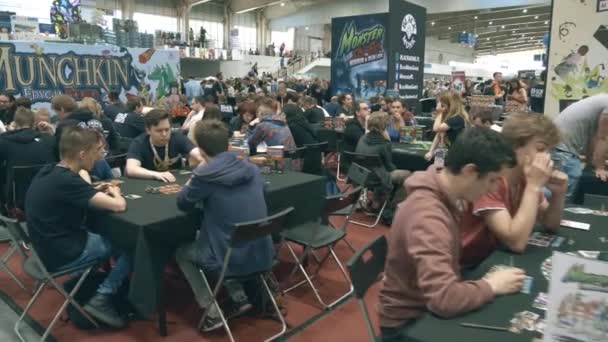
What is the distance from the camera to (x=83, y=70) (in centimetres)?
1034

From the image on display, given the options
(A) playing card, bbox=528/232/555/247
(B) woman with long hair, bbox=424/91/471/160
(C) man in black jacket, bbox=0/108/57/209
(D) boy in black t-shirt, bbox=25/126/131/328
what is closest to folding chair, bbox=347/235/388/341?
(A) playing card, bbox=528/232/555/247

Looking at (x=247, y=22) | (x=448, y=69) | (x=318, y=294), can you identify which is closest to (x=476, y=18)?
(x=448, y=69)

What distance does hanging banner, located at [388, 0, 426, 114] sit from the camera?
9172 millimetres

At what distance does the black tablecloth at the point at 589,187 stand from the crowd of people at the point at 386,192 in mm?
57

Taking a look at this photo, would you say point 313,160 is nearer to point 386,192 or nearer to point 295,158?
point 295,158

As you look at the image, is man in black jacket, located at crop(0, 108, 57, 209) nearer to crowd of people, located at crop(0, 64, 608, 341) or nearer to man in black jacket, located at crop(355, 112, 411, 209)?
crowd of people, located at crop(0, 64, 608, 341)

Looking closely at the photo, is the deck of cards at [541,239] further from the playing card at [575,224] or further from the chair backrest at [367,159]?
the chair backrest at [367,159]

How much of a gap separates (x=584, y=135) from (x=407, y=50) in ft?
21.5

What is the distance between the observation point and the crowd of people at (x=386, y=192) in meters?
1.48

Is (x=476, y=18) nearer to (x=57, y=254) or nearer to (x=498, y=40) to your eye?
(x=498, y=40)

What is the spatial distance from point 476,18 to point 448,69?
116 inches

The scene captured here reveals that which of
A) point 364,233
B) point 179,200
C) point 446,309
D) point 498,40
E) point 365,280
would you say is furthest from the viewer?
point 498,40

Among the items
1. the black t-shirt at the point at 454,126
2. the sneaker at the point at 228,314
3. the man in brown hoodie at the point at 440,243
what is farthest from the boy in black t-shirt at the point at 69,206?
the black t-shirt at the point at 454,126

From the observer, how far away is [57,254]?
2729 millimetres
